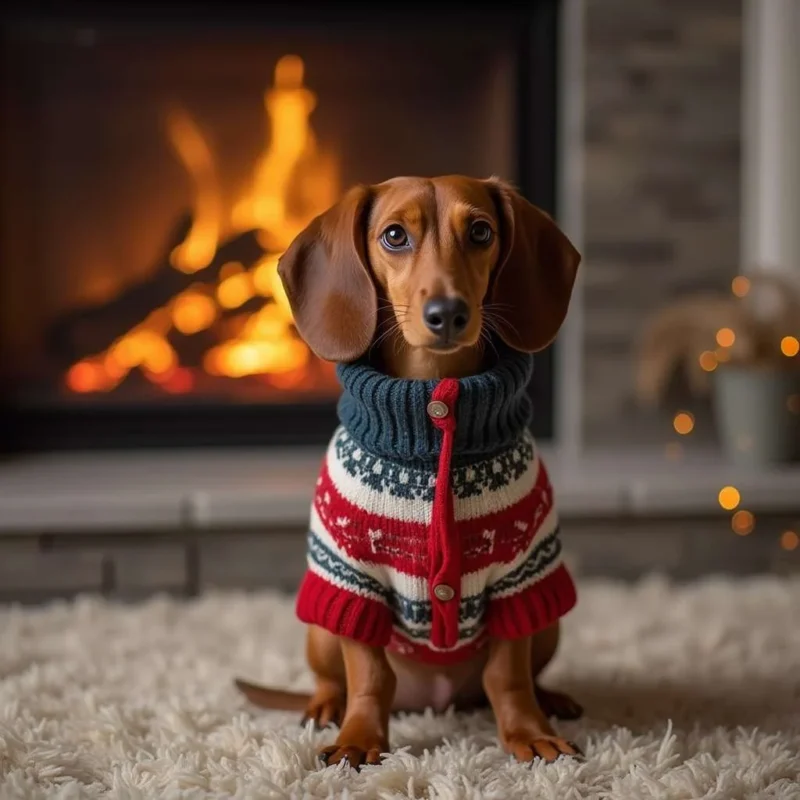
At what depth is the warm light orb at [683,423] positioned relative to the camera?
2279 millimetres

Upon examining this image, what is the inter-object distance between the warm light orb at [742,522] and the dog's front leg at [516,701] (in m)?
0.89

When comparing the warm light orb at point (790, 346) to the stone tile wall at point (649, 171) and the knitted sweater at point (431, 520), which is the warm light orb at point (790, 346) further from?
the knitted sweater at point (431, 520)

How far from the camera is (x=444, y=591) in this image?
3.62 ft

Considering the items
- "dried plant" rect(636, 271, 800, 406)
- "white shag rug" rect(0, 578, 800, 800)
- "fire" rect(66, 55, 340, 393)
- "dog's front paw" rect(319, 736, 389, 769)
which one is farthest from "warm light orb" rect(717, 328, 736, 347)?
"dog's front paw" rect(319, 736, 389, 769)

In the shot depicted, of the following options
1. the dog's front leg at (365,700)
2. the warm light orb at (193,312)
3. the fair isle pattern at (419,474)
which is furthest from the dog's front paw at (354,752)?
the warm light orb at (193,312)

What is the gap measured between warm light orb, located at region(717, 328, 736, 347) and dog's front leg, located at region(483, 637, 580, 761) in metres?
1.05

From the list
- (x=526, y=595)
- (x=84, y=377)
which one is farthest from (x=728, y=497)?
(x=84, y=377)

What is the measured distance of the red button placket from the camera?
1.10 meters

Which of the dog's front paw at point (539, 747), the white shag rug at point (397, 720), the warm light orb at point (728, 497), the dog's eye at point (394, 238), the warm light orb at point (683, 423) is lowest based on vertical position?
the white shag rug at point (397, 720)

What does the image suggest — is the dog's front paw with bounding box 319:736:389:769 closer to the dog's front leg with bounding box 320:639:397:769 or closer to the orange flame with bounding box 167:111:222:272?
the dog's front leg with bounding box 320:639:397:769

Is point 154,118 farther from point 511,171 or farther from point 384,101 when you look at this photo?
point 511,171

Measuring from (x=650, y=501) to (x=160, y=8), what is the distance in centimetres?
136

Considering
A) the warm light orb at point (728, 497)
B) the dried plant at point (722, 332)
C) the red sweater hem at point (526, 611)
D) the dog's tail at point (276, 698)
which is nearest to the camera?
the red sweater hem at point (526, 611)

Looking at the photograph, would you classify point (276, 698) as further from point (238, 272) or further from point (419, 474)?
point (238, 272)
